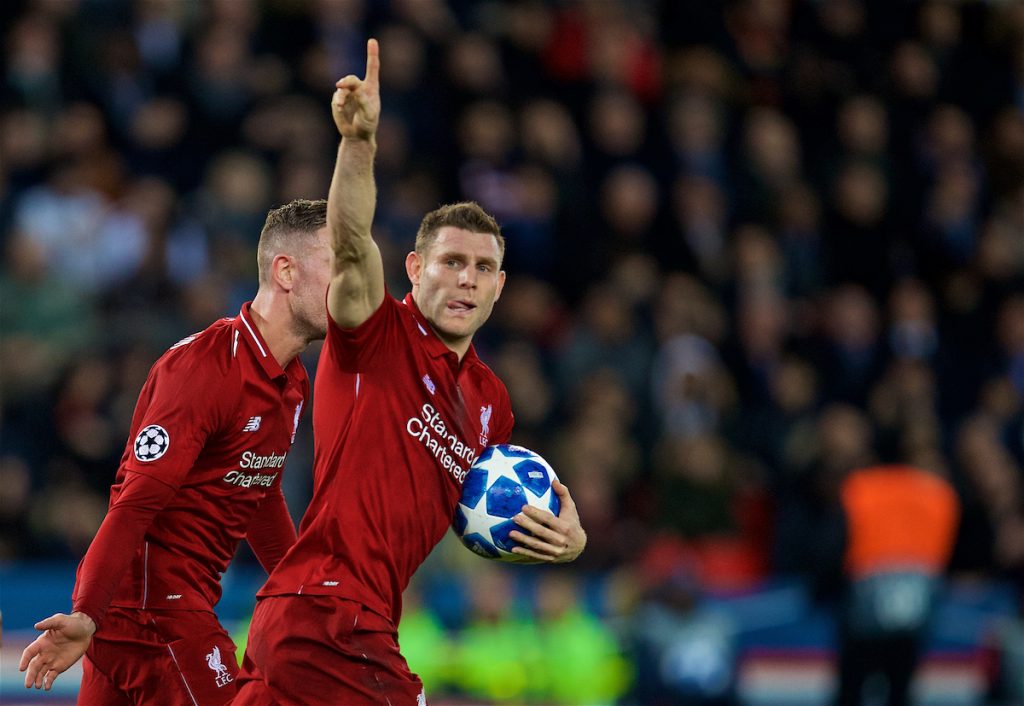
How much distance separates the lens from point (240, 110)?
12.6m

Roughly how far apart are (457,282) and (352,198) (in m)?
0.66

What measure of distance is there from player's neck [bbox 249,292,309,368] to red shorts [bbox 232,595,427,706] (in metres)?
1.04

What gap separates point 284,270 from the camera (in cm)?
533

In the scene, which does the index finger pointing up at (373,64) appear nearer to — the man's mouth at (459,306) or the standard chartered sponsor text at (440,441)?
the man's mouth at (459,306)

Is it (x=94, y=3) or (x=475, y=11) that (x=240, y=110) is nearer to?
(x=94, y=3)

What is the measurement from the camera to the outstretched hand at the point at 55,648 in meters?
4.51

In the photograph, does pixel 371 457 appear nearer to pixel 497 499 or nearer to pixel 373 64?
→ pixel 497 499

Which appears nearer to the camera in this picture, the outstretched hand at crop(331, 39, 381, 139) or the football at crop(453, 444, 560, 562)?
the outstretched hand at crop(331, 39, 381, 139)

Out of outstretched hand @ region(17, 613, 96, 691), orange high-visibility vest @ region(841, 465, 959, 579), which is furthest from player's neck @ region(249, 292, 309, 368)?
orange high-visibility vest @ region(841, 465, 959, 579)

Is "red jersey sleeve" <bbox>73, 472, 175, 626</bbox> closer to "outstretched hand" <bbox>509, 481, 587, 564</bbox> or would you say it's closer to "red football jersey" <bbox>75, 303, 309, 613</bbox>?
"red football jersey" <bbox>75, 303, 309, 613</bbox>

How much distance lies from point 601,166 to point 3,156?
16.9 ft

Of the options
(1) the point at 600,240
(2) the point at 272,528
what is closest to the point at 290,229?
(2) the point at 272,528

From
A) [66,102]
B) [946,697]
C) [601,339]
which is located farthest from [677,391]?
[66,102]

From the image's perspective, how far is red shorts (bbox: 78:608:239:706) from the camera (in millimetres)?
5125
